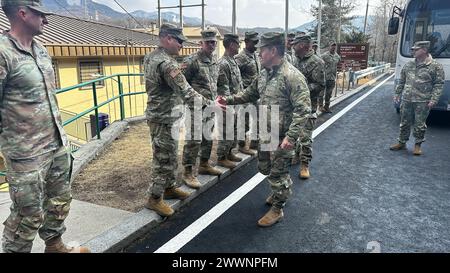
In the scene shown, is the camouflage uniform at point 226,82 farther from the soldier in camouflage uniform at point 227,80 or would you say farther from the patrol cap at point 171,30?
the patrol cap at point 171,30

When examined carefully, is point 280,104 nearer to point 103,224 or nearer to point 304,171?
point 304,171

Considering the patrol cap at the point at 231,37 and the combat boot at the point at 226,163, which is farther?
the combat boot at the point at 226,163

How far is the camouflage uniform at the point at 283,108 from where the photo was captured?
3451mm

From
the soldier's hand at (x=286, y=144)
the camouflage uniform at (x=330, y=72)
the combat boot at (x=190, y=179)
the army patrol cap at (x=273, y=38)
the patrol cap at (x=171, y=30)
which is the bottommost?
the combat boot at (x=190, y=179)

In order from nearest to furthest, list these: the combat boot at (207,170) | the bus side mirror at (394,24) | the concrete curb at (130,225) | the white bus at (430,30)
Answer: the concrete curb at (130,225), the combat boot at (207,170), the white bus at (430,30), the bus side mirror at (394,24)

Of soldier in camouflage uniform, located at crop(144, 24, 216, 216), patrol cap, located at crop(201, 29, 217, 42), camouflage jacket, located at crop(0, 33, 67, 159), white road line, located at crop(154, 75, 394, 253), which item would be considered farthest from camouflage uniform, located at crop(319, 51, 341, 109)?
camouflage jacket, located at crop(0, 33, 67, 159)

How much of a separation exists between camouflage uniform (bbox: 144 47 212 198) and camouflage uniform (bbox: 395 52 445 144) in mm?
4262

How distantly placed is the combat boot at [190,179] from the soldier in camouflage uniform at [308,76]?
5.36 feet

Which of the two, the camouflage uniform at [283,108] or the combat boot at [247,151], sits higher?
the camouflage uniform at [283,108]

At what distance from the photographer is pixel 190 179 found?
14.6 ft

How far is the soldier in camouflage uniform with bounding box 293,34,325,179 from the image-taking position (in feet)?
16.9

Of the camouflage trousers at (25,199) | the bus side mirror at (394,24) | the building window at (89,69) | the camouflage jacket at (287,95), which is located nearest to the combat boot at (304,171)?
the camouflage jacket at (287,95)

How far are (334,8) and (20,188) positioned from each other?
3564 centimetres
